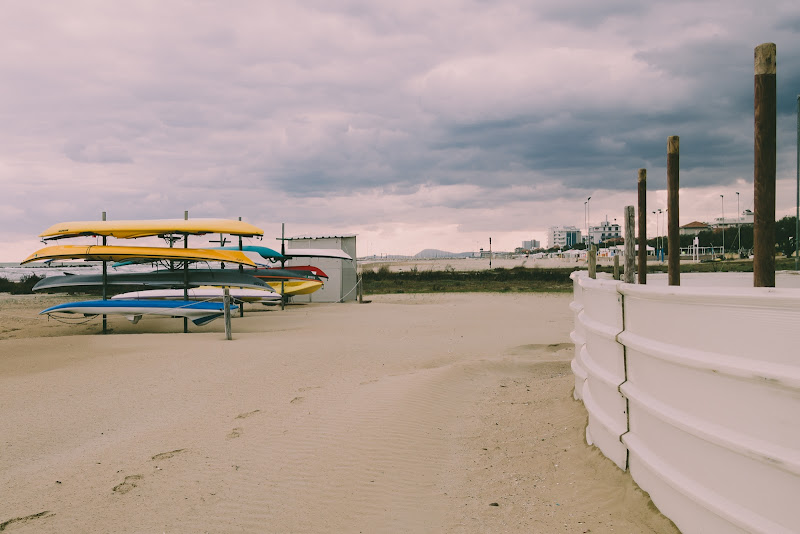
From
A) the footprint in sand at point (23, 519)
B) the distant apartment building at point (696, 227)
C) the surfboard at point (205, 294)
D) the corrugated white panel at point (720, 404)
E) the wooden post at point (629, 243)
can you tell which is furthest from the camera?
the distant apartment building at point (696, 227)

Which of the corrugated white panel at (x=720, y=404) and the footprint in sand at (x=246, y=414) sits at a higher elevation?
the corrugated white panel at (x=720, y=404)

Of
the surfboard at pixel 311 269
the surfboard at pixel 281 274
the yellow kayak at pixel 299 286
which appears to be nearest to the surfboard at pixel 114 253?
the surfboard at pixel 281 274

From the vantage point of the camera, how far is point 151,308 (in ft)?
54.2

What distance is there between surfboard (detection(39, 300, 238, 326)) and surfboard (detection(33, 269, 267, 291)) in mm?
1362

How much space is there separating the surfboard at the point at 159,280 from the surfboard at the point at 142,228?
163 centimetres

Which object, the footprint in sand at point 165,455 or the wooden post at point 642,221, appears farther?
the wooden post at point 642,221

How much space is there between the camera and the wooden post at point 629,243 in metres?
7.19

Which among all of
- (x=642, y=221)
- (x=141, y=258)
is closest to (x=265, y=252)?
(x=141, y=258)

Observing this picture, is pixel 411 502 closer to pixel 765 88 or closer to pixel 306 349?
pixel 765 88

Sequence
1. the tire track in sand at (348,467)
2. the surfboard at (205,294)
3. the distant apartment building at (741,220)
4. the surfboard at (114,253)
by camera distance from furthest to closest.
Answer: the distant apartment building at (741,220) < the surfboard at (205,294) < the surfboard at (114,253) < the tire track in sand at (348,467)

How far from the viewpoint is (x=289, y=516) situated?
14.9ft

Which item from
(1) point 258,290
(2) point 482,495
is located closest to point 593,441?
(2) point 482,495

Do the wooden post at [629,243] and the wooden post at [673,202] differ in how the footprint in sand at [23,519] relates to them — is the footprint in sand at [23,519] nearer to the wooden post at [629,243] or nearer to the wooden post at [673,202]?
the wooden post at [629,243]

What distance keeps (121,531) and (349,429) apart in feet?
9.18
